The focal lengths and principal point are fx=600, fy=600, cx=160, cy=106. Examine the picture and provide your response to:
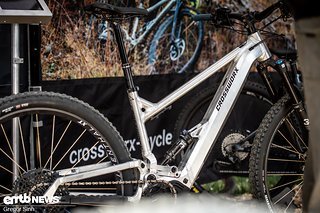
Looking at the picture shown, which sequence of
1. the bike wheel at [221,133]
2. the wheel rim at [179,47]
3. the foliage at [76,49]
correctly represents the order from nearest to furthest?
the foliage at [76,49] < the bike wheel at [221,133] < the wheel rim at [179,47]

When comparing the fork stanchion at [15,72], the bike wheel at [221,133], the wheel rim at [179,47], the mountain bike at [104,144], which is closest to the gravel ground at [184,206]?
the mountain bike at [104,144]

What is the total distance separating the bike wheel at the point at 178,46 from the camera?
4.34m

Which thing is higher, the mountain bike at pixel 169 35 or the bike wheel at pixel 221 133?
the mountain bike at pixel 169 35

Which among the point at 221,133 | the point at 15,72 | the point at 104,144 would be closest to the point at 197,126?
the point at 104,144

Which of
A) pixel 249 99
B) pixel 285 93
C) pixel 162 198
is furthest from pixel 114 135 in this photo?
pixel 249 99

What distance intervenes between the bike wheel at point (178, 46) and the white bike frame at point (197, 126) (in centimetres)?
81

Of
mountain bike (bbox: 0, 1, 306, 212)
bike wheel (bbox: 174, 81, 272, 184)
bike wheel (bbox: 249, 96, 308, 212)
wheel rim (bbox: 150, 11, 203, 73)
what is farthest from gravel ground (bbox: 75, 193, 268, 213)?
wheel rim (bbox: 150, 11, 203, 73)

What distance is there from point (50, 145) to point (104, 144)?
0.80m

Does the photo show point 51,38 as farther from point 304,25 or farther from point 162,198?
point 304,25

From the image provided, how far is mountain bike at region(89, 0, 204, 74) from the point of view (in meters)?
4.25

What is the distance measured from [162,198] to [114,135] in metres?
0.49

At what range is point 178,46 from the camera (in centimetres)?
445

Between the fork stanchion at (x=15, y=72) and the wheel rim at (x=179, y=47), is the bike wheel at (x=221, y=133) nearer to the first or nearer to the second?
the wheel rim at (x=179, y=47)

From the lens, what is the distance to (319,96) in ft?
7.18
